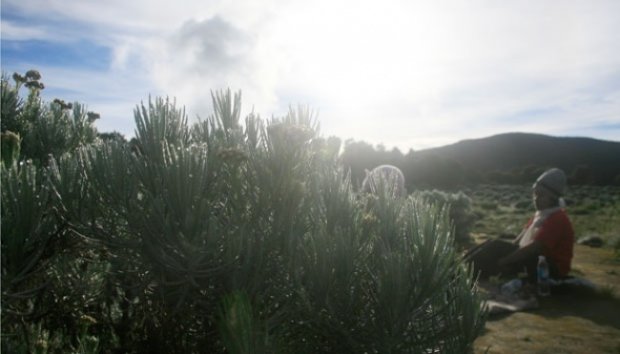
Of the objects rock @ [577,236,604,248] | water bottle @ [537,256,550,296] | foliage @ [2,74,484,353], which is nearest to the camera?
foliage @ [2,74,484,353]

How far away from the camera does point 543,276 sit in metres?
6.53

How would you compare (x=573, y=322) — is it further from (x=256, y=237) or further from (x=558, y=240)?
(x=256, y=237)

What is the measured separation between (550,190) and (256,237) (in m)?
6.85

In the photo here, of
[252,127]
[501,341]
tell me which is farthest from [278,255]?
[501,341]

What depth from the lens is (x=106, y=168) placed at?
1.63m

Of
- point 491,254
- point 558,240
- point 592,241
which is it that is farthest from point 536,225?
point 592,241

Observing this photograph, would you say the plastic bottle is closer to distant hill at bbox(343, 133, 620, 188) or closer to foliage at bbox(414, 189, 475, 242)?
foliage at bbox(414, 189, 475, 242)

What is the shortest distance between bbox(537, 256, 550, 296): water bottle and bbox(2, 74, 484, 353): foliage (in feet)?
17.8

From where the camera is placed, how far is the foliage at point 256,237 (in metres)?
1.58

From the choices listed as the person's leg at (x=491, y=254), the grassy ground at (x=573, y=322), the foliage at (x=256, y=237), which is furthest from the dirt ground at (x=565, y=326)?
the foliage at (x=256, y=237)

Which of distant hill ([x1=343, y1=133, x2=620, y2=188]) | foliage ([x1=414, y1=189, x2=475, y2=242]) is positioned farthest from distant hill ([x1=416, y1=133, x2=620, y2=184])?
foliage ([x1=414, y1=189, x2=475, y2=242])

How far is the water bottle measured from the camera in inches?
257

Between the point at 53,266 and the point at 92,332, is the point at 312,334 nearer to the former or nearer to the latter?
the point at 53,266

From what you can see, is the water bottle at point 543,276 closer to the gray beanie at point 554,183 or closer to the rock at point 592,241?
the gray beanie at point 554,183
